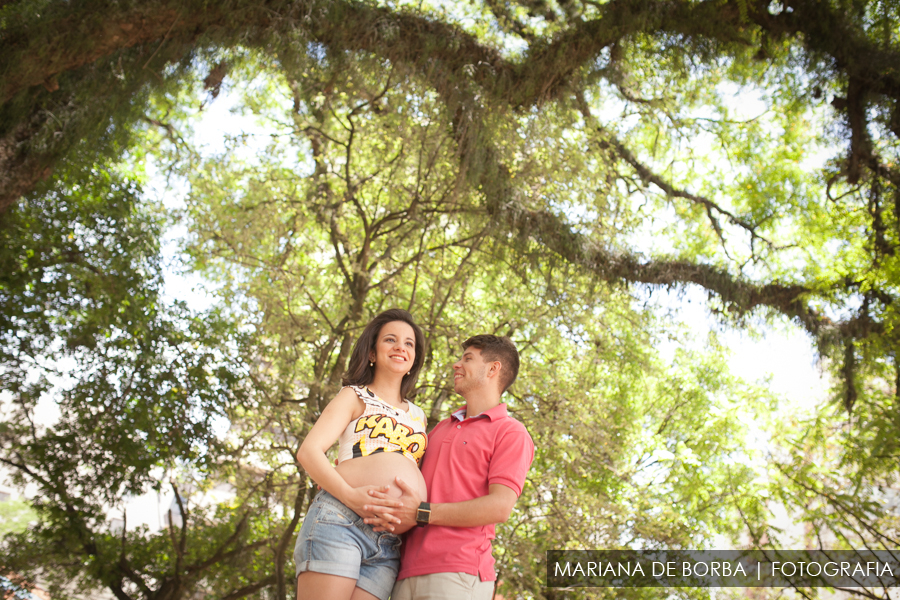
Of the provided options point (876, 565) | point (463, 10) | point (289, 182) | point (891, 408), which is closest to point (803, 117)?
point (463, 10)

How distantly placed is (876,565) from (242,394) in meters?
4.61

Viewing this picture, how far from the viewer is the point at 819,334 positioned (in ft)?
17.0

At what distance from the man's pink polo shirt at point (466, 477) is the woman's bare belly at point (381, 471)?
6 cm

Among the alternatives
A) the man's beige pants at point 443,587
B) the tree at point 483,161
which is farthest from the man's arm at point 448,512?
the tree at point 483,161

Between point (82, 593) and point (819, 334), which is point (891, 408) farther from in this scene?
point (82, 593)

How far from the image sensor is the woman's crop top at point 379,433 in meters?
2.03

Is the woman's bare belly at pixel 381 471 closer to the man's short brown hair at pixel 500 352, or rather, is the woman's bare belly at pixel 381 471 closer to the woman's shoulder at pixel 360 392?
the woman's shoulder at pixel 360 392

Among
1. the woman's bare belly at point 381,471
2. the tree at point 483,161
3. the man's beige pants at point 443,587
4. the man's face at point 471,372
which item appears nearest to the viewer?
the man's beige pants at point 443,587

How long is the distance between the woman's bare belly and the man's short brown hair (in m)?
0.45

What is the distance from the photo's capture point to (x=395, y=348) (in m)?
2.27

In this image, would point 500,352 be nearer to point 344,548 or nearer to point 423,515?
point 423,515

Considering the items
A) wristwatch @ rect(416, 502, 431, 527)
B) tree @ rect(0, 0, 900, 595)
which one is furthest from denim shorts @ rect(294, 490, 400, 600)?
tree @ rect(0, 0, 900, 595)

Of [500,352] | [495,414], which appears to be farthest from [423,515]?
[500,352]

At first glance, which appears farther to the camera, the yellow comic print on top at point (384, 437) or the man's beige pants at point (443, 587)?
the yellow comic print on top at point (384, 437)
